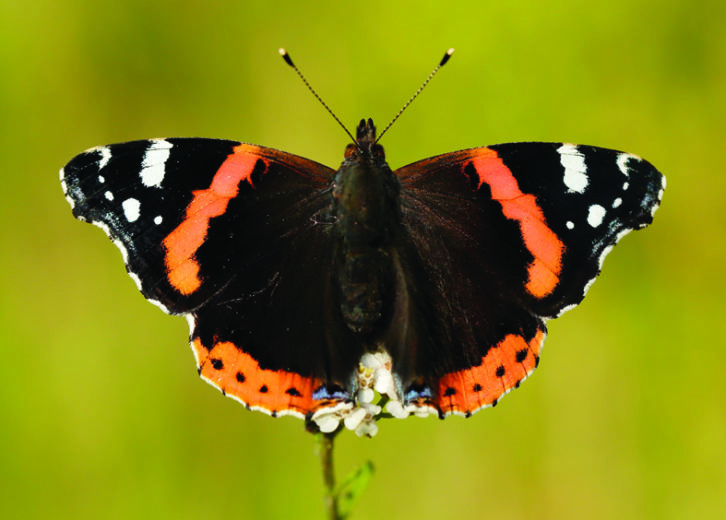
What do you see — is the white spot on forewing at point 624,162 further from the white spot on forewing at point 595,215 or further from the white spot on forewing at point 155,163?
the white spot on forewing at point 155,163

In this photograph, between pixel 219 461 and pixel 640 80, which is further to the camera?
pixel 640 80

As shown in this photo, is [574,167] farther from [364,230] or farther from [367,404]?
[367,404]

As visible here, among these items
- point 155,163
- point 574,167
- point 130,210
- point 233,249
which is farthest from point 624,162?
point 130,210

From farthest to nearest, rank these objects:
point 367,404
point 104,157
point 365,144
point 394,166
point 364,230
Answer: point 394,166 → point 365,144 → point 364,230 → point 104,157 → point 367,404

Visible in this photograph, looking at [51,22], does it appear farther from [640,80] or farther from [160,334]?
[640,80]

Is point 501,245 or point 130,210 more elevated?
point 501,245

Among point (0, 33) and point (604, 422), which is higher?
point (604, 422)

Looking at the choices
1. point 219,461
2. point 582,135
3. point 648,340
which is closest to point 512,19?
point 582,135
